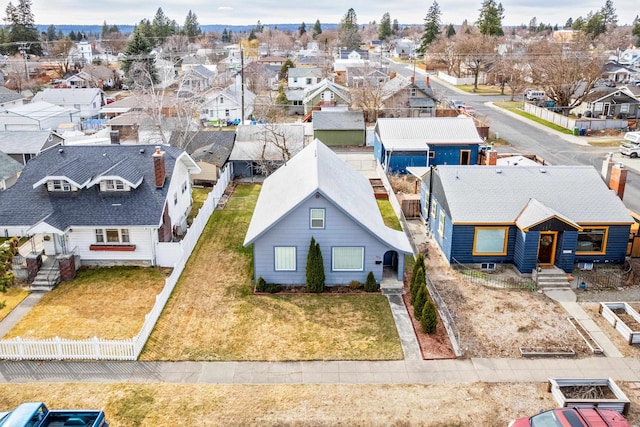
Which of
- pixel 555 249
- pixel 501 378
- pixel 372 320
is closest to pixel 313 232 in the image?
pixel 372 320

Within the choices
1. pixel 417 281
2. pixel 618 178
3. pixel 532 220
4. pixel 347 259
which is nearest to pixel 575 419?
pixel 417 281

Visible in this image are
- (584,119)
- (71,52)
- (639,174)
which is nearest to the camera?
(639,174)

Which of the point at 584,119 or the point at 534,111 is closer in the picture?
the point at 584,119

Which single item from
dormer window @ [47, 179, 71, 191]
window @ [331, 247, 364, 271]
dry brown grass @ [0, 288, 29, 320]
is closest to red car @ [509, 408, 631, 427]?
window @ [331, 247, 364, 271]

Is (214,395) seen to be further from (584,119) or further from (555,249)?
(584,119)

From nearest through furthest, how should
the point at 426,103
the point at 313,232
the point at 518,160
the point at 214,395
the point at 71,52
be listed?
the point at 214,395 → the point at 313,232 → the point at 518,160 → the point at 426,103 → the point at 71,52
